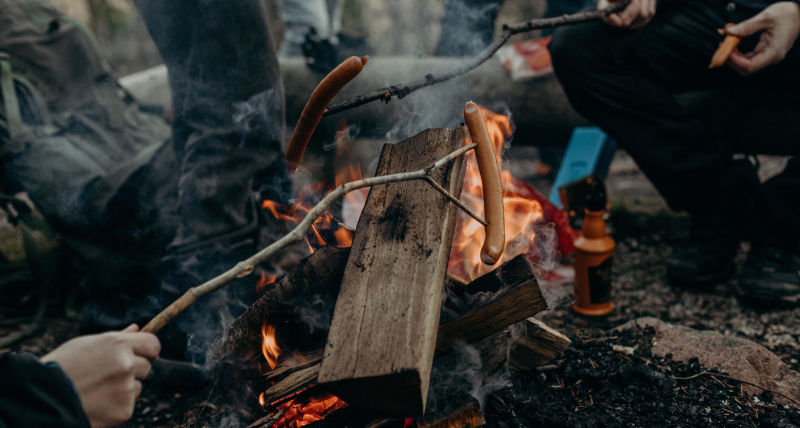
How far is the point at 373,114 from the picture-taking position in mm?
3758

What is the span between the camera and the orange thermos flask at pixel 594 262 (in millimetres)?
2424

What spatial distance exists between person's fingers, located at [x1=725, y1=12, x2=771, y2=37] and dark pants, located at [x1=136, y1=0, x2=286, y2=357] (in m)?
2.15

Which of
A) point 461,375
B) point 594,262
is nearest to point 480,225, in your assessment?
point 461,375

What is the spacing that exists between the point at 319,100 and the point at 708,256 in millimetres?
2300

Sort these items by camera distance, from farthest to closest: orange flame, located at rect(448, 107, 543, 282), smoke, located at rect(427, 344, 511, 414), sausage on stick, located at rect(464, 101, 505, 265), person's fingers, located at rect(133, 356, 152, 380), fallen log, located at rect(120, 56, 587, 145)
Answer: fallen log, located at rect(120, 56, 587, 145)
orange flame, located at rect(448, 107, 543, 282)
smoke, located at rect(427, 344, 511, 414)
sausage on stick, located at rect(464, 101, 505, 265)
person's fingers, located at rect(133, 356, 152, 380)

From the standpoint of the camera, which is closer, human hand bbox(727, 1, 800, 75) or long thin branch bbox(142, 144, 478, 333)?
long thin branch bbox(142, 144, 478, 333)

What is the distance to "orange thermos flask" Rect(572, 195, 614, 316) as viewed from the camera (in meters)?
2.42

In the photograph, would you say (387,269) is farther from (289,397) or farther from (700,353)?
(700,353)

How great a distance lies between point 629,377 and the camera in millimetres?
1657

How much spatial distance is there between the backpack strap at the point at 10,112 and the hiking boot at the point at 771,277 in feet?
12.1

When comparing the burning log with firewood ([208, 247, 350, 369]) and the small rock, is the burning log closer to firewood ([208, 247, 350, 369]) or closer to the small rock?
firewood ([208, 247, 350, 369])

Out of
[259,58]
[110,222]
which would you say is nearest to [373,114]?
[259,58]

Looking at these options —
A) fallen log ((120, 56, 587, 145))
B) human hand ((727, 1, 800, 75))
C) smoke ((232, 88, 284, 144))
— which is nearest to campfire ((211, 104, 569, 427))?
smoke ((232, 88, 284, 144))

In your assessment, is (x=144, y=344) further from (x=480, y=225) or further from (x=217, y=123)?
(x=217, y=123)
